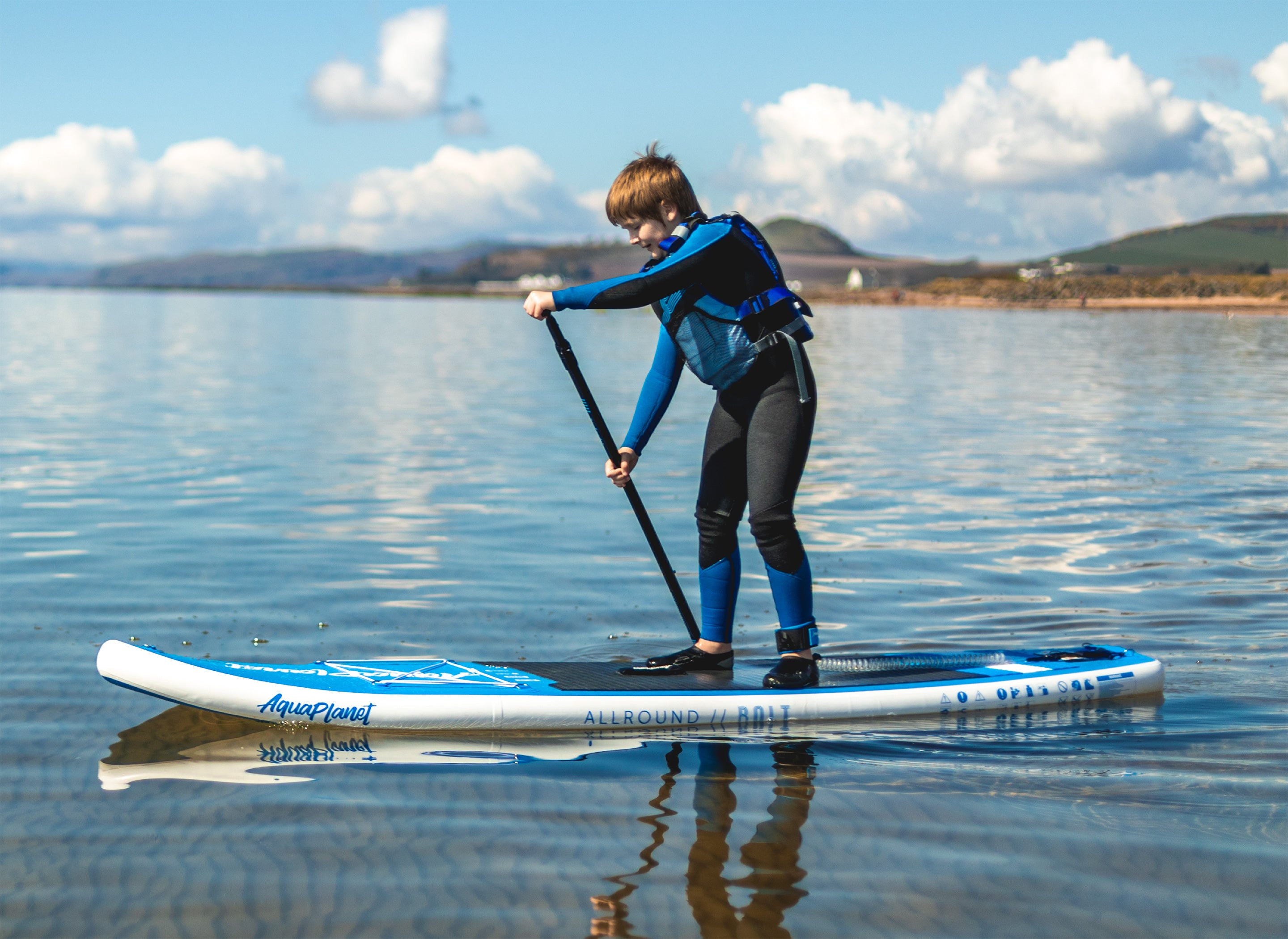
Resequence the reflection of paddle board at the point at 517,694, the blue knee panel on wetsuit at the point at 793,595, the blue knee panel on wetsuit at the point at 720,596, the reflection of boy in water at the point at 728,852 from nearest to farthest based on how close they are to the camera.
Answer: the reflection of boy in water at the point at 728,852 < the reflection of paddle board at the point at 517,694 < the blue knee panel on wetsuit at the point at 793,595 < the blue knee panel on wetsuit at the point at 720,596

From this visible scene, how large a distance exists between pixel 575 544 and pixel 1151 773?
618 cm

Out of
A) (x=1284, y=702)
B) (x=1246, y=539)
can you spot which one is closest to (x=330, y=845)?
(x=1284, y=702)

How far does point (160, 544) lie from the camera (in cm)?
1008

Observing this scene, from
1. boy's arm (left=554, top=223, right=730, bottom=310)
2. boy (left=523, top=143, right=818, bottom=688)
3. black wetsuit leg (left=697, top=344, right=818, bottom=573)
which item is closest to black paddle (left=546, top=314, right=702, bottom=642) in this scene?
boy (left=523, top=143, right=818, bottom=688)

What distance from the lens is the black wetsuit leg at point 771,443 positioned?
5594 millimetres

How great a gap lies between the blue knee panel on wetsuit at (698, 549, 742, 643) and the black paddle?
12 centimetres

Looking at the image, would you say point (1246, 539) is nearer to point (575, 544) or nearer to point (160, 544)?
point (575, 544)

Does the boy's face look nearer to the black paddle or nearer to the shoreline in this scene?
the black paddle

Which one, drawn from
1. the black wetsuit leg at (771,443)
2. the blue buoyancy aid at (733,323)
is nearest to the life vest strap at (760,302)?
the blue buoyancy aid at (733,323)

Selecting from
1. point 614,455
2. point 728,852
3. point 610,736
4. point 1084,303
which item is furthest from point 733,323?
point 1084,303

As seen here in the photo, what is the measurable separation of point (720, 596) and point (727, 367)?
1229 millimetres

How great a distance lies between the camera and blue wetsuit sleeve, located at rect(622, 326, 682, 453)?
19.2 feet

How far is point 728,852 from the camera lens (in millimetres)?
4297

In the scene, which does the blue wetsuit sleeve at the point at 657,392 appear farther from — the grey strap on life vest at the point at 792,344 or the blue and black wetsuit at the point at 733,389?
the grey strap on life vest at the point at 792,344
